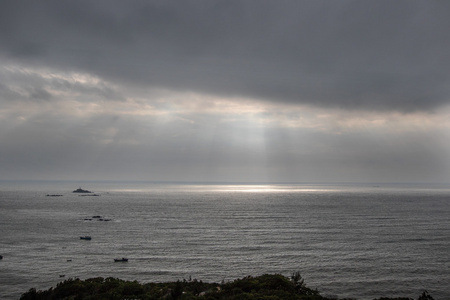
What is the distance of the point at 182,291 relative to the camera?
39.9 m

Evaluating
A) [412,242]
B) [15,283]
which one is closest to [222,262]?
[15,283]

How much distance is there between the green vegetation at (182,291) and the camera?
36.5 metres

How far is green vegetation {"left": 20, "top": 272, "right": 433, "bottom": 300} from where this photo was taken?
3653 cm

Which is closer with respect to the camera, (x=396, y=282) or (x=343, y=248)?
(x=396, y=282)

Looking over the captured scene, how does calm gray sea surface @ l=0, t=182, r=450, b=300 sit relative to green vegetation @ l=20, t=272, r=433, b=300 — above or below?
below

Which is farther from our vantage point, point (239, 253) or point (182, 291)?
point (239, 253)

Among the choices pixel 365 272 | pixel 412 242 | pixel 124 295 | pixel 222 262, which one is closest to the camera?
pixel 124 295

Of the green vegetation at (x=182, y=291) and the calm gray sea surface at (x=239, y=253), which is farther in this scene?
the calm gray sea surface at (x=239, y=253)

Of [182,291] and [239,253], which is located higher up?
[182,291]

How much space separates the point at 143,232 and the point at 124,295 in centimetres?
6263

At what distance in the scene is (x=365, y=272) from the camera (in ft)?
187

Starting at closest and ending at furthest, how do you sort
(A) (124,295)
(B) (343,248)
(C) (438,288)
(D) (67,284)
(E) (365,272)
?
(A) (124,295)
(D) (67,284)
(C) (438,288)
(E) (365,272)
(B) (343,248)

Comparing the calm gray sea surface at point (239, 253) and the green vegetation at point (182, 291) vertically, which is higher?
the green vegetation at point (182, 291)

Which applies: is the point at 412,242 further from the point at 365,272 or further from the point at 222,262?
the point at 222,262
